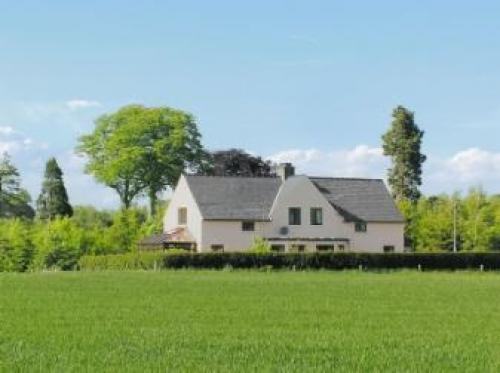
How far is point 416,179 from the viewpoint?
114 meters

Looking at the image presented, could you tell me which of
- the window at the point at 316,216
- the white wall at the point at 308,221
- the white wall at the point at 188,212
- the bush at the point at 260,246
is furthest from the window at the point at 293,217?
the white wall at the point at 188,212

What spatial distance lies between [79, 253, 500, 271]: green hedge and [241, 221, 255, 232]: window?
15.7m

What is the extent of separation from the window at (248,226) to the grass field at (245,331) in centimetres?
4918

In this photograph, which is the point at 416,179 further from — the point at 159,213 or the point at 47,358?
the point at 47,358

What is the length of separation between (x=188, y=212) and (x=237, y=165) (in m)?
25.0

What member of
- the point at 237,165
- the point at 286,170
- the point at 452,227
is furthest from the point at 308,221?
the point at 237,165

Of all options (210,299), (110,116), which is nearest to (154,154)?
(110,116)

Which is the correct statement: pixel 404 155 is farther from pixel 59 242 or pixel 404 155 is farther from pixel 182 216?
pixel 59 242

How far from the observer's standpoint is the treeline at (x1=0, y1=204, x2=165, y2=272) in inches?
3219

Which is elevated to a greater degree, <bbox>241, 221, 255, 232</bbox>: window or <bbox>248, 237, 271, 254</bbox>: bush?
<bbox>241, 221, 255, 232</bbox>: window

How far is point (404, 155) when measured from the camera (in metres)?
113

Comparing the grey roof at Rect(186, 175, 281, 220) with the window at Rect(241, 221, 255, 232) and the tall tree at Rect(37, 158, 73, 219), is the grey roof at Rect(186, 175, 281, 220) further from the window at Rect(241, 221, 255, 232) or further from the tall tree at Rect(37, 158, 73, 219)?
the tall tree at Rect(37, 158, 73, 219)

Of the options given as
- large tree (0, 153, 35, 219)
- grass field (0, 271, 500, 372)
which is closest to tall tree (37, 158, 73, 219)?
large tree (0, 153, 35, 219)

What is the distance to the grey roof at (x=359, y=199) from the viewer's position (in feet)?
299
